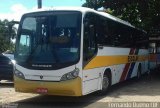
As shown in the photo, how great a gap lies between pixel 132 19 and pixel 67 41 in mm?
13578

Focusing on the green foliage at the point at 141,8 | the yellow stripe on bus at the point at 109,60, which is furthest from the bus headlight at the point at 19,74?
Answer: the green foliage at the point at 141,8

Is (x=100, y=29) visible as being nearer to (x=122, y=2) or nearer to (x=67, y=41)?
(x=67, y=41)

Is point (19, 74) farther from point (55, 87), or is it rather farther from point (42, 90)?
point (55, 87)

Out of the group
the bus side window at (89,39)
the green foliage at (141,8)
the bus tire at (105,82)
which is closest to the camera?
the bus side window at (89,39)

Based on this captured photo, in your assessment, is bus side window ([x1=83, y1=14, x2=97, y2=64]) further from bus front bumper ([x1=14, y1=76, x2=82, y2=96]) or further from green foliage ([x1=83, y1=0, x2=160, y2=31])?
green foliage ([x1=83, y1=0, x2=160, y2=31])

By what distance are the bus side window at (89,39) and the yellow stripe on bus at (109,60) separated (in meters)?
0.27

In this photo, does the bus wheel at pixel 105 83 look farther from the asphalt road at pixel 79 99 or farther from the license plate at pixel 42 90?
the license plate at pixel 42 90

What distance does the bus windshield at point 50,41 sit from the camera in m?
12.2

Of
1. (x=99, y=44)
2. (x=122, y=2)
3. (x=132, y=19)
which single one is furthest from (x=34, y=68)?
(x=132, y=19)

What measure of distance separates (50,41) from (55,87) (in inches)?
60.3

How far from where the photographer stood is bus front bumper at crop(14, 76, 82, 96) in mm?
11914

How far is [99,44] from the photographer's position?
45.7ft

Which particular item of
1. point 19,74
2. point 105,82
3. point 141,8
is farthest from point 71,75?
point 141,8

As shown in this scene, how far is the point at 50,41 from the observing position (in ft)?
40.9
